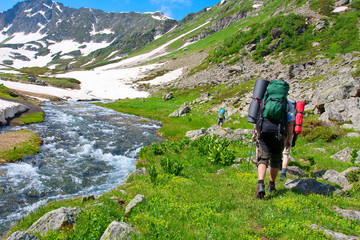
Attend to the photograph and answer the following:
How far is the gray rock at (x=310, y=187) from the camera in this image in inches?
250

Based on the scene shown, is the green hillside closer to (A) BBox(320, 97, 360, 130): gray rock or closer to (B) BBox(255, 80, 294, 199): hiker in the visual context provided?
(A) BBox(320, 97, 360, 130): gray rock

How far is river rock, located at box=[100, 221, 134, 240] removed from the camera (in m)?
4.33

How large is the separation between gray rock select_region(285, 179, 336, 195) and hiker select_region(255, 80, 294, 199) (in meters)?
1.14

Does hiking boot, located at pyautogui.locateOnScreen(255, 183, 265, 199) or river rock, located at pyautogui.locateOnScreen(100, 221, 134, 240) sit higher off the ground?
river rock, located at pyautogui.locateOnScreen(100, 221, 134, 240)

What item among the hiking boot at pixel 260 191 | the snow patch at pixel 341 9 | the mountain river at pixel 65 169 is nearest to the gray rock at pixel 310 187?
the hiking boot at pixel 260 191

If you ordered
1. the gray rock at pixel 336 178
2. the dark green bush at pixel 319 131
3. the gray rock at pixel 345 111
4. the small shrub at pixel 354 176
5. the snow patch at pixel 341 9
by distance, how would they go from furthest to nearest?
the snow patch at pixel 341 9 < the gray rock at pixel 345 111 < the dark green bush at pixel 319 131 < the gray rock at pixel 336 178 < the small shrub at pixel 354 176

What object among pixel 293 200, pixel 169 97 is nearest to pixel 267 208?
pixel 293 200

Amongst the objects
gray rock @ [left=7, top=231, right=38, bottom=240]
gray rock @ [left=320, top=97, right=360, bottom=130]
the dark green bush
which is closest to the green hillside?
the dark green bush

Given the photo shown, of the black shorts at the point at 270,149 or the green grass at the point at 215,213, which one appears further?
the black shorts at the point at 270,149

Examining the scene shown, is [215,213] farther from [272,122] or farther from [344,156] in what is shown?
[344,156]

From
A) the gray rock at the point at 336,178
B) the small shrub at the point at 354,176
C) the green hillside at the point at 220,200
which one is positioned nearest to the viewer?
the green hillside at the point at 220,200

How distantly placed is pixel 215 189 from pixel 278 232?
2.79 meters

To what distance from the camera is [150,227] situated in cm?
462

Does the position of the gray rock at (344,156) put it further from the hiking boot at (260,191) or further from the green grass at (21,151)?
the green grass at (21,151)
